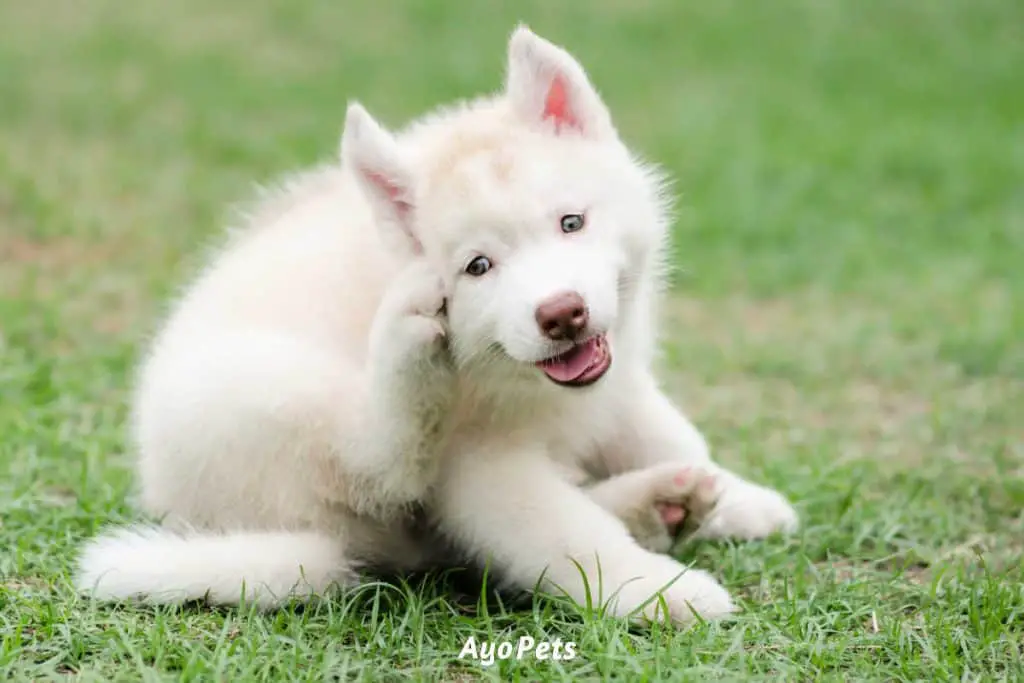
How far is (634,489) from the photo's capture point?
3.34 meters

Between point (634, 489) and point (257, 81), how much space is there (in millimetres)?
7518

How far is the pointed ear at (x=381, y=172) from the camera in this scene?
298 centimetres

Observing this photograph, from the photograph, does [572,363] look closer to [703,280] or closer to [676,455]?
[676,455]

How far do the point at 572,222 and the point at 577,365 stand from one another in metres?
0.32

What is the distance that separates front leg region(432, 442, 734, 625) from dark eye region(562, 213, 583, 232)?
1.93 feet

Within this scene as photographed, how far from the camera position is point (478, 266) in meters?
2.86

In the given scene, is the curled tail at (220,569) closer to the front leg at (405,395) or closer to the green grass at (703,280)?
the green grass at (703,280)

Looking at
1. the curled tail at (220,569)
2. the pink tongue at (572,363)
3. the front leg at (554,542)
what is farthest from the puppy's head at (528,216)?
the curled tail at (220,569)

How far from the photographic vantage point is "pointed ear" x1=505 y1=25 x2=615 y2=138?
10.2 feet

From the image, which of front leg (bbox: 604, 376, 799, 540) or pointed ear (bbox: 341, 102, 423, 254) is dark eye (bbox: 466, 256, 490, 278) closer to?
pointed ear (bbox: 341, 102, 423, 254)

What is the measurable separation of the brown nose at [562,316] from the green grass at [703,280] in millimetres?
665

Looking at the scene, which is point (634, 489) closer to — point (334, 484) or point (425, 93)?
point (334, 484)

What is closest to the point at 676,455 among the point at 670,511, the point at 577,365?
the point at 670,511

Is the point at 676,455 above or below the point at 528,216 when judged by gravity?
below
